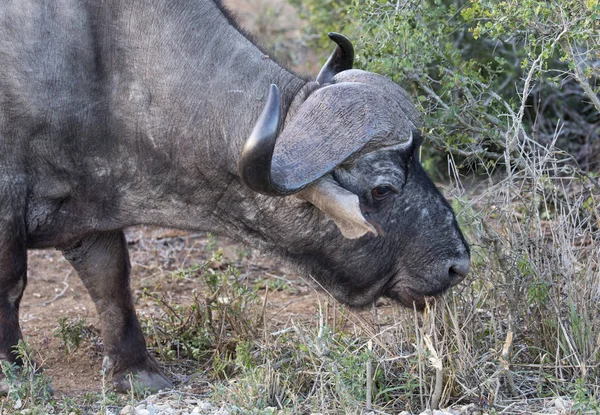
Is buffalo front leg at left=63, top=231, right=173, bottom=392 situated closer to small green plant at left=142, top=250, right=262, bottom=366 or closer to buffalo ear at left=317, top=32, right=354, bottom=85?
small green plant at left=142, top=250, right=262, bottom=366

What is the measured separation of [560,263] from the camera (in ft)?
17.3

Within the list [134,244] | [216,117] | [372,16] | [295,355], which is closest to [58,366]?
[295,355]

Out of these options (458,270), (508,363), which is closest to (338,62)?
(458,270)

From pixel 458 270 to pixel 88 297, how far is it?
3.39 m

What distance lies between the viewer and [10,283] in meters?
5.22

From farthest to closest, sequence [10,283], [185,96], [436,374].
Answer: [10,283] < [185,96] < [436,374]

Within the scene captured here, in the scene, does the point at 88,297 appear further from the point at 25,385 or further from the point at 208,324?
the point at 25,385

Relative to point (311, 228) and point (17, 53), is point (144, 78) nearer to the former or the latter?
point (17, 53)

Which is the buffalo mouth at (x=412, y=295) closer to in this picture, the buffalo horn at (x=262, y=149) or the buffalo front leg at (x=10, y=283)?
the buffalo horn at (x=262, y=149)

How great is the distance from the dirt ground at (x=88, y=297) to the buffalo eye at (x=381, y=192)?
103 cm

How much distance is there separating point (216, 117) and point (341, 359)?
1416mm

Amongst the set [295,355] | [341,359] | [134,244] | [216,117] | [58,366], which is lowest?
[134,244]

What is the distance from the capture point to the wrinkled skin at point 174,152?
198 inches

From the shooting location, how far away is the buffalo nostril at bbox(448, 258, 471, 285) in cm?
505
